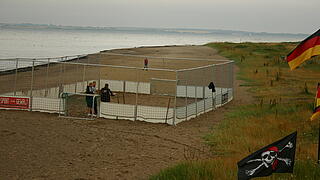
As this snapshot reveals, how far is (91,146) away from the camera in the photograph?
12992 millimetres

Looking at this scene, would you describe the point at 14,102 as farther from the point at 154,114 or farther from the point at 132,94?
the point at 132,94

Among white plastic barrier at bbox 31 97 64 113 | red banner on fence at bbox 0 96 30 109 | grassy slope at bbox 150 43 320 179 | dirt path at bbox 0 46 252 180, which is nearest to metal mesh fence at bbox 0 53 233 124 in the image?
Answer: white plastic barrier at bbox 31 97 64 113

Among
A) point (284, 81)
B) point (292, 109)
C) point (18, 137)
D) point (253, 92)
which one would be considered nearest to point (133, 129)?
point (18, 137)

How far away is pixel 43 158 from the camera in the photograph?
11.5 metres

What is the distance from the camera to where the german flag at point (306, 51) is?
27.6 feet

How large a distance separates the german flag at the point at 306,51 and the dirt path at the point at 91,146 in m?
4.11

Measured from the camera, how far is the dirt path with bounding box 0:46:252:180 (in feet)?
34.6

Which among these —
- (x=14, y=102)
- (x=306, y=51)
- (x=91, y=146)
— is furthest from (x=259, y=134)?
(x=14, y=102)

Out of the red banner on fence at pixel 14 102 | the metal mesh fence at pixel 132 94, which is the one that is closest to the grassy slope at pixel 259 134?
the metal mesh fence at pixel 132 94

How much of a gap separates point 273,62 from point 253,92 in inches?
809

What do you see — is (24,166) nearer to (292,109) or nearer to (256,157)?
(256,157)

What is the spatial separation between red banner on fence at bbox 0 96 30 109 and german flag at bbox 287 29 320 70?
12738 millimetres

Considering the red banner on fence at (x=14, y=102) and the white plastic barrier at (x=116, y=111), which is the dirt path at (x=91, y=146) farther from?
the red banner on fence at (x=14, y=102)

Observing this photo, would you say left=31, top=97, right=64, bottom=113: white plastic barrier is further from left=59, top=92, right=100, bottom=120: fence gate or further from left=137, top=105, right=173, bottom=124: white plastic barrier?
left=137, top=105, right=173, bottom=124: white plastic barrier
